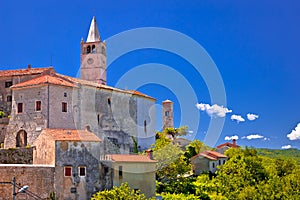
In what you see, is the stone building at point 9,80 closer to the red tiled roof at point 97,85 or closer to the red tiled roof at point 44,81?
the red tiled roof at point 44,81

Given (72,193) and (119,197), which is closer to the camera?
(119,197)

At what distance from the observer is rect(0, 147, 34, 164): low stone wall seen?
130ft

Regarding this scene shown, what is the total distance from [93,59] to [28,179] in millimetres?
38802

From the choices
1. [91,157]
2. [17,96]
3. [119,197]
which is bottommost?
[119,197]

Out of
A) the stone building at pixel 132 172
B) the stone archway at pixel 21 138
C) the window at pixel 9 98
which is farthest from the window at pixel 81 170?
the window at pixel 9 98

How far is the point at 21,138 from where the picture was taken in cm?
4469

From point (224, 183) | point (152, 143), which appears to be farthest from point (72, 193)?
point (152, 143)

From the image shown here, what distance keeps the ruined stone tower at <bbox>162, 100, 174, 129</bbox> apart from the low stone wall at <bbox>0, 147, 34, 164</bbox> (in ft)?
156

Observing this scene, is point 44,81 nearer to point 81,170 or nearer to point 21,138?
point 21,138

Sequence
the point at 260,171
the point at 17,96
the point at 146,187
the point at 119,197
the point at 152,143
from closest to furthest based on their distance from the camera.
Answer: the point at 119,197 → the point at 146,187 → the point at 17,96 → the point at 260,171 → the point at 152,143

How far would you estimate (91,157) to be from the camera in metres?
36.3

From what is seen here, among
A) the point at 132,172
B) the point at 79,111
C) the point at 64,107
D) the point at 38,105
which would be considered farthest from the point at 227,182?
the point at 38,105

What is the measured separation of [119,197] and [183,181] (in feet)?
77.2

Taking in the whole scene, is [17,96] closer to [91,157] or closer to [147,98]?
[91,157]
